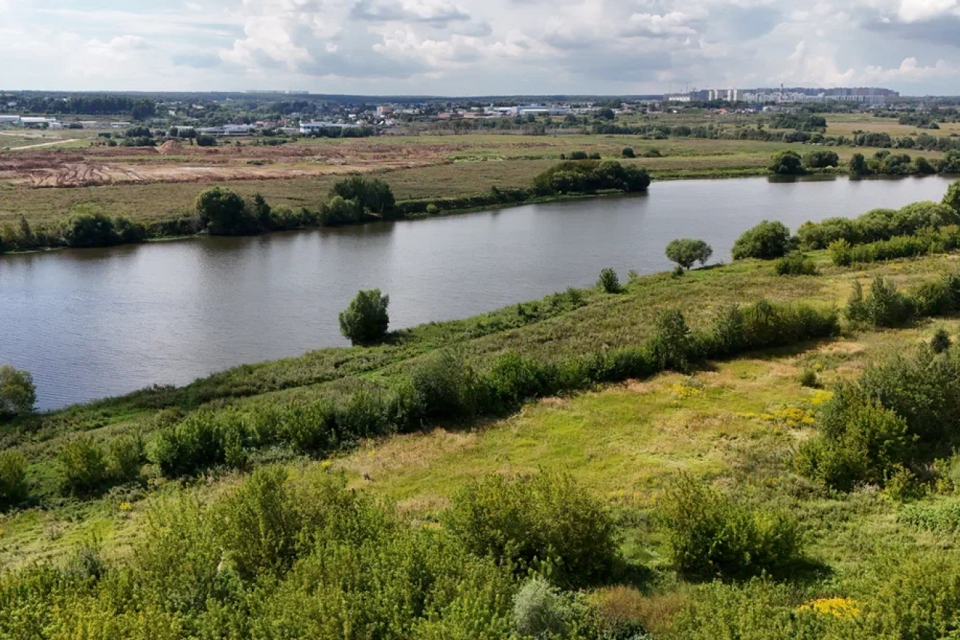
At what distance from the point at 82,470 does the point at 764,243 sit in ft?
151

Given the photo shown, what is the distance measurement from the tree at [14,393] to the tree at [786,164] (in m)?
95.0

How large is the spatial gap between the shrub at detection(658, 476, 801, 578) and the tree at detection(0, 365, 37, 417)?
1005 inches

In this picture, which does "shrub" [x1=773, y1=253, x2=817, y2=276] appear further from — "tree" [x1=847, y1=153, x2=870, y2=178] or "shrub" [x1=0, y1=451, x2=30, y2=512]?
"tree" [x1=847, y1=153, x2=870, y2=178]

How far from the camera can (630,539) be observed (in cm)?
1628

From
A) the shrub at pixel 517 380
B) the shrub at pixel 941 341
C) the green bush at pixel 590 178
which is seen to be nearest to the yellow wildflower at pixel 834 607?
the shrub at pixel 517 380

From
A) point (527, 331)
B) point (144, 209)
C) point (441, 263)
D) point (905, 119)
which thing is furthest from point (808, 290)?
point (905, 119)

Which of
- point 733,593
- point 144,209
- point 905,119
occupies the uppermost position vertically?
point 905,119

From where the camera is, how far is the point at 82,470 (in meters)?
21.7

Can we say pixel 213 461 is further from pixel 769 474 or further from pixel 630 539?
pixel 769 474

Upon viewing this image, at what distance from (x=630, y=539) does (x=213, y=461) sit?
13.7 meters

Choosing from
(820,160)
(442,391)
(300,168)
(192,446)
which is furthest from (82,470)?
(820,160)

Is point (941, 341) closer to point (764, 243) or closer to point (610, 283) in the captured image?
point (610, 283)

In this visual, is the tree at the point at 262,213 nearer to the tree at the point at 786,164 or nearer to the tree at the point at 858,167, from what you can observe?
the tree at the point at 786,164

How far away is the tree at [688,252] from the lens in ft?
168
